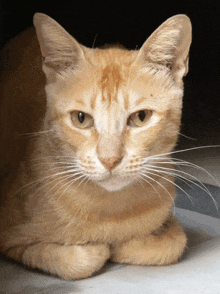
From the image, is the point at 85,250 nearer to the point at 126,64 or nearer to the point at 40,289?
the point at 40,289

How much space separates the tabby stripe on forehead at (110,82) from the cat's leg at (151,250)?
489 mm

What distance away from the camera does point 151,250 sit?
4.87 ft

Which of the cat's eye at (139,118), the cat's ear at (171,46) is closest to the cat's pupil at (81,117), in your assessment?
the cat's eye at (139,118)

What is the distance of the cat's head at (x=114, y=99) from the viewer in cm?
130

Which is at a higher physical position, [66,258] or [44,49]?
[44,49]

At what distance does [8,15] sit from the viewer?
5.34 feet

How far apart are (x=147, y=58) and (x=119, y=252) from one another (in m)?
0.63

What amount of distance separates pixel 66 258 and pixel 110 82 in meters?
0.54

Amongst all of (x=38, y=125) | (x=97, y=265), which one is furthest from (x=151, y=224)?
(x=38, y=125)

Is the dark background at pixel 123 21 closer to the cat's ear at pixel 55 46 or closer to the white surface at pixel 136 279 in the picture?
the cat's ear at pixel 55 46

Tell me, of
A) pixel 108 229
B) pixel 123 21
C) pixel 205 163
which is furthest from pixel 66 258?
pixel 205 163

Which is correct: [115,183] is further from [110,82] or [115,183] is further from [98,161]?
[110,82]

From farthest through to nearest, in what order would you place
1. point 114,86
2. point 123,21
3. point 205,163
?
point 205,163, point 123,21, point 114,86

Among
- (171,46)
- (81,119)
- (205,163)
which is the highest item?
(171,46)
